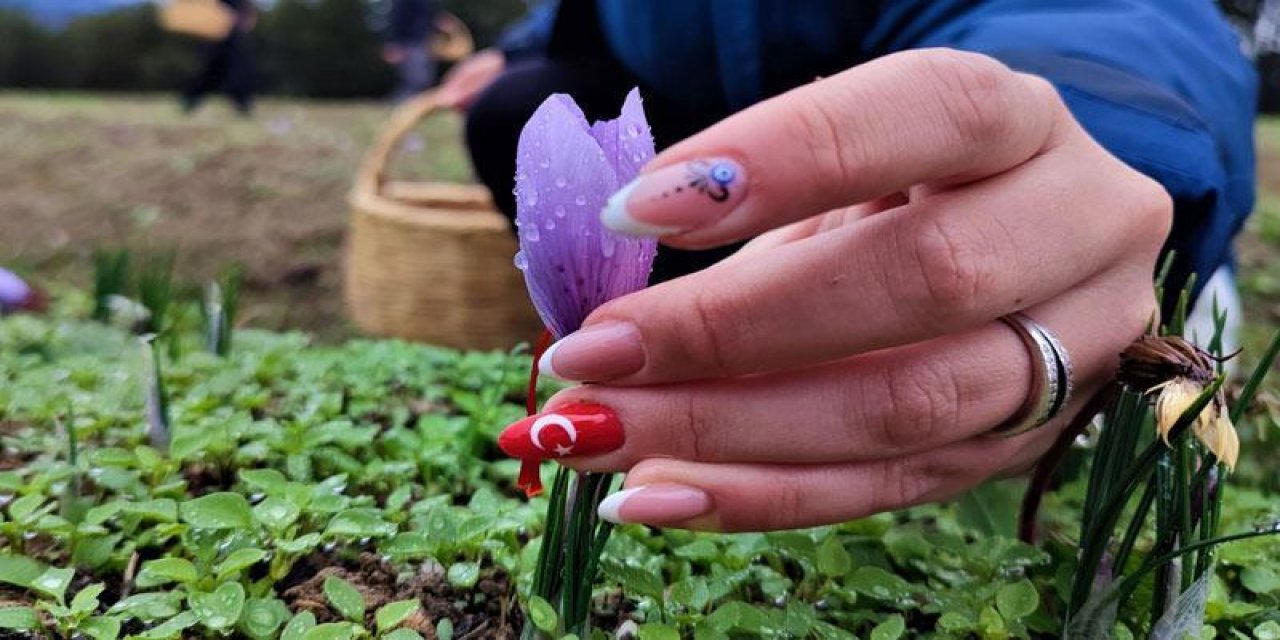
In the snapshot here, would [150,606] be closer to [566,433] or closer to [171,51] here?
[566,433]

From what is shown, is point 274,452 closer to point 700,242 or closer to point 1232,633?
point 700,242

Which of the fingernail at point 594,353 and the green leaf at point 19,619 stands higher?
the fingernail at point 594,353

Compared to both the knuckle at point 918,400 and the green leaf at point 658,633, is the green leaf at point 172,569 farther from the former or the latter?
the knuckle at point 918,400

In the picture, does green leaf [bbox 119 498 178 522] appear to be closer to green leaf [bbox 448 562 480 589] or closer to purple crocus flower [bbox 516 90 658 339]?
green leaf [bbox 448 562 480 589]

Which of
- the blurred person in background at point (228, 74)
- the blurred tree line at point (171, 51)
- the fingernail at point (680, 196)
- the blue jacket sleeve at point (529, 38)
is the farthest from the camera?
the blurred tree line at point (171, 51)

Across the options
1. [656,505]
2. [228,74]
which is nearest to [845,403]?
[656,505]

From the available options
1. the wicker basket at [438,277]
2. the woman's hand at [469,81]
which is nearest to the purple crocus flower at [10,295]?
the wicker basket at [438,277]

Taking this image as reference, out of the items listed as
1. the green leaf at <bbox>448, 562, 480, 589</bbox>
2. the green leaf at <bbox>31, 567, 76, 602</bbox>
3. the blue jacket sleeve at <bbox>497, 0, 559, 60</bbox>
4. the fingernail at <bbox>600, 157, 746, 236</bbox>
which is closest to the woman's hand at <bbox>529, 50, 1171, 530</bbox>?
the fingernail at <bbox>600, 157, 746, 236</bbox>
